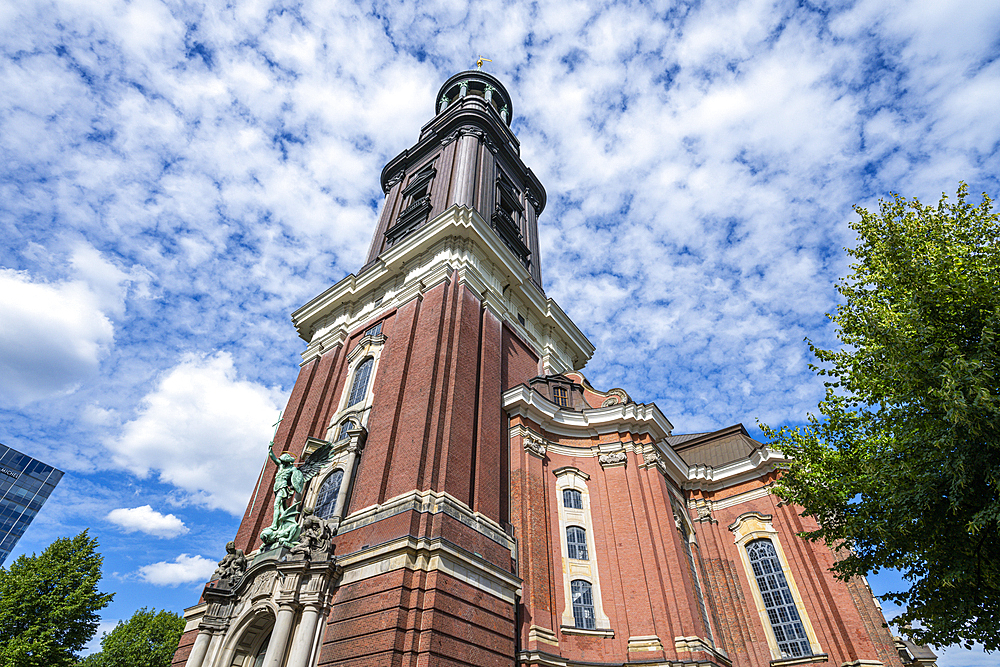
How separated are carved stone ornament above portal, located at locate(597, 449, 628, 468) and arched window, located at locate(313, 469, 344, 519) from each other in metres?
8.99

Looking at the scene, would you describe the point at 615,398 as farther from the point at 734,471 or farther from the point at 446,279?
the point at 446,279

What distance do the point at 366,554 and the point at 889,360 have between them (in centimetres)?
1145

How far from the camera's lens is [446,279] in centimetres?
2023

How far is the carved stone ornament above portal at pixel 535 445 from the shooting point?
18.9 meters

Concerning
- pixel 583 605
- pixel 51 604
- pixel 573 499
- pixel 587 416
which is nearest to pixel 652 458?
pixel 587 416

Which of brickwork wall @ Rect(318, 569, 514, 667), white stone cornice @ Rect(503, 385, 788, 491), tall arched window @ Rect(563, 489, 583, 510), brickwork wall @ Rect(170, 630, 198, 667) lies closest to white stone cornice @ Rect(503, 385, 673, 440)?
white stone cornice @ Rect(503, 385, 788, 491)

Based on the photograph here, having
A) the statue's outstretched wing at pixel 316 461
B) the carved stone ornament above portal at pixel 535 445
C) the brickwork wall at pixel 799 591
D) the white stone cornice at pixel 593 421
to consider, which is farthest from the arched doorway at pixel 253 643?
the brickwork wall at pixel 799 591

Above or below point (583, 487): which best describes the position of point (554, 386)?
above

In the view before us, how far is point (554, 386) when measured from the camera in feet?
75.6

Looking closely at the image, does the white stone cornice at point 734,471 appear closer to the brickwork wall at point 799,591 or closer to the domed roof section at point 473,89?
the brickwork wall at point 799,591

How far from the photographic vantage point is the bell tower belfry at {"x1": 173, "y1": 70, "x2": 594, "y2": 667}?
12.2m

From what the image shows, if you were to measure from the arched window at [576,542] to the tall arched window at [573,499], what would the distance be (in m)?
0.79

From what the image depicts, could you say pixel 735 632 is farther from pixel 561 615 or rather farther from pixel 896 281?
pixel 896 281

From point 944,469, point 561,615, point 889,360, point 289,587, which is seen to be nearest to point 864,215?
point 889,360
